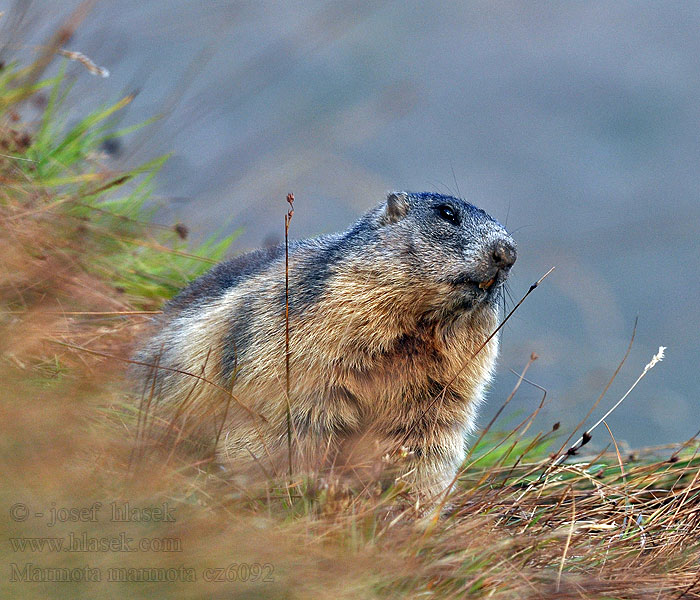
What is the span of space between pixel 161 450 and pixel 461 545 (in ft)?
4.30

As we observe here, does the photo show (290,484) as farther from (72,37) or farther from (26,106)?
(26,106)

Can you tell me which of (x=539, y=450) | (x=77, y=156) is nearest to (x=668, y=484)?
(x=539, y=450)

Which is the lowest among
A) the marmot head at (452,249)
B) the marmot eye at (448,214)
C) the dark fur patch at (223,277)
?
the dark fur patch at (223,277)

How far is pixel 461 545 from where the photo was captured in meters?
3.36

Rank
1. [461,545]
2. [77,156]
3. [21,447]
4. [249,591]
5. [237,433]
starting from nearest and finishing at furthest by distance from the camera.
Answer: [249,591] < [21,447] < [461,545] < [237,433] < [77,156]

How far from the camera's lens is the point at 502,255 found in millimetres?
4785

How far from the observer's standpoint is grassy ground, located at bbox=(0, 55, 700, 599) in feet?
8.54

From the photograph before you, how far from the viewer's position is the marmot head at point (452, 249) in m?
4.80

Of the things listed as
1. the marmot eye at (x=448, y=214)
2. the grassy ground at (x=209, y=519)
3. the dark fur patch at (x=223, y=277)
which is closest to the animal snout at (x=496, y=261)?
the marmot eye at (x=448, y=214)

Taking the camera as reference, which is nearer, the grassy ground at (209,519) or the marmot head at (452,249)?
the grassy ground at (209,519)

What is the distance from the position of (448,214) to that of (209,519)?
2.77 metres

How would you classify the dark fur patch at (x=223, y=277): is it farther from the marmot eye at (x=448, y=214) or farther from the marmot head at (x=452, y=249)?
the marmot eye at (x=448, y=214)

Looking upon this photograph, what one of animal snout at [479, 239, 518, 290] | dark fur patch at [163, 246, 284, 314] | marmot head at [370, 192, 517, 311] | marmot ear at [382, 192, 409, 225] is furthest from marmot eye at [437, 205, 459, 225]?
dark fur patch at [163, 246, 284, 314]

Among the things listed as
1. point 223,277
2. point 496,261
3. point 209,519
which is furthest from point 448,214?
point 209,519
